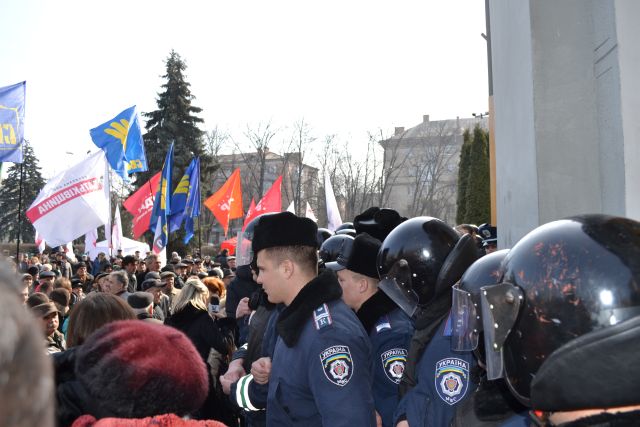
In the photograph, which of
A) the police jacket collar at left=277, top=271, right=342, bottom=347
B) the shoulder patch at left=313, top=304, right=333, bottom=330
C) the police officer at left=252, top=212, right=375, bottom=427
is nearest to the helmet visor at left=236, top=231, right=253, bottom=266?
the police officer at left=252, top=212, right=375, bottom=427

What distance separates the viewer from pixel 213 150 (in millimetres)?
58875

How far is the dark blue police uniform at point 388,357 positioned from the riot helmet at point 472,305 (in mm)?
1327

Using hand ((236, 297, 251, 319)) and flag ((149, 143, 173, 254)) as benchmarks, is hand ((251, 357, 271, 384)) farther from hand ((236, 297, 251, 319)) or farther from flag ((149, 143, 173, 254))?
flag ((149, 143, 173, 254))

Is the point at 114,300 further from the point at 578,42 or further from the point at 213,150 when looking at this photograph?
the point at 213,150

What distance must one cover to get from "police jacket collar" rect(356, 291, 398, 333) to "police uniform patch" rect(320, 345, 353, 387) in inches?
49.5

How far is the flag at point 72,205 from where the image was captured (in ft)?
44.1

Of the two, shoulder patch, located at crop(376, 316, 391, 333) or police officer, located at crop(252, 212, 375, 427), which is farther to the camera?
shoulder patch, located at crop(376, 316, 391, 333)

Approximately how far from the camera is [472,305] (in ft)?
8.02

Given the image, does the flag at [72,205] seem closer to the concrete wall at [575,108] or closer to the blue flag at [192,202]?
the blue flag at [192,202]

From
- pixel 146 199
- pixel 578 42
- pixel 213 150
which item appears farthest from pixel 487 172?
pixel 213 150

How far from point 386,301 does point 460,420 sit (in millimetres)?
1856

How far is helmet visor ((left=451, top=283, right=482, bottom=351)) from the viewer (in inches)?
95.7

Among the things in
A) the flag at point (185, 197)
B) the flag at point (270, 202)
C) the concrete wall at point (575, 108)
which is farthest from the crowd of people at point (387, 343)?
the flag at point (185, 197)

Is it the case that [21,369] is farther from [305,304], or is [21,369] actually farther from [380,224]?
[380,224]
